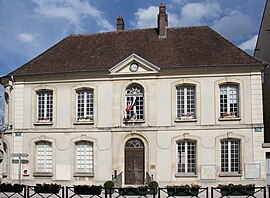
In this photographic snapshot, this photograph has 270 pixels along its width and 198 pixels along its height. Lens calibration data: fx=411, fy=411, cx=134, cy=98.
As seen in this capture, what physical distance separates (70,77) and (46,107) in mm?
2041

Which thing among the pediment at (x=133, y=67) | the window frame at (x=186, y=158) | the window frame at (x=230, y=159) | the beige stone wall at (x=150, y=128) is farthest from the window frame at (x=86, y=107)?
the window frame at (x=230, y=159)

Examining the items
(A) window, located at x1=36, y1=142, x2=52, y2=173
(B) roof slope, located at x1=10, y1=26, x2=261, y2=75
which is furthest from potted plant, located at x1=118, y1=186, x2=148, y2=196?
(A) window, located at x1=36, y1=142, x2=52, y2=173

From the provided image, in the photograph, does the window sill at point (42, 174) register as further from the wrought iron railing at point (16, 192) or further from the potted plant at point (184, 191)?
the potted plant at point (184, 191)

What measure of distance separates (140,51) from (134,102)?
9.33 feet

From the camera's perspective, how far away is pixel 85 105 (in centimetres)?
2045

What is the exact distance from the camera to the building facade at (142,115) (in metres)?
18.9

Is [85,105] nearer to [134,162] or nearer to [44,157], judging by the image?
[44,157]

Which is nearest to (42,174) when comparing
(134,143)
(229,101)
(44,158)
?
(44,158)

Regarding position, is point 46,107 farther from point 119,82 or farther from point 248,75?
point 248,75

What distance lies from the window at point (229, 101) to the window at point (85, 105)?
6.34 meters

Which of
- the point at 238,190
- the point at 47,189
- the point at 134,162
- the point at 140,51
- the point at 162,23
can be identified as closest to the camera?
the point at 238,190

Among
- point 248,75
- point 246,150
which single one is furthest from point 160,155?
point 248,75

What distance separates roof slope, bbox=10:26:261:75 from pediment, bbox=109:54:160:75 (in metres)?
0.42

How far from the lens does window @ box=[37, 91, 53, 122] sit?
20.9m
